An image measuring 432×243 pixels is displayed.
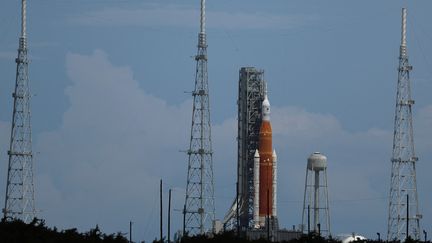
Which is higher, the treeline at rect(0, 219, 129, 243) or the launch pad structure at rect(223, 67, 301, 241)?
the launch pad structure at rect(223, 67, 301, 241)

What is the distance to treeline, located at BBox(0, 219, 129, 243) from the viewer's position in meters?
52.7

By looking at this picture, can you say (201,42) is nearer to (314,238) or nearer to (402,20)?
(402,20)

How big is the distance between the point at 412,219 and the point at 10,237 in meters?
69.6

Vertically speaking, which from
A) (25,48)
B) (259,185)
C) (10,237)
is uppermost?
(25,48)

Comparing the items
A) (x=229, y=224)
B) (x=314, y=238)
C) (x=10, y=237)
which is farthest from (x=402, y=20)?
(x=10, y=237)

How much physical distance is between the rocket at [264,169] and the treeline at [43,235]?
77659 millimetres

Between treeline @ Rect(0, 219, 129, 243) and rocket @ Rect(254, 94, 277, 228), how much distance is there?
3057 inches

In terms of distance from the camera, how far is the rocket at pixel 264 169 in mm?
135500

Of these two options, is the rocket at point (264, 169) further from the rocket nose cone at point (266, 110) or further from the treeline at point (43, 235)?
the treeline at point (43, 235)

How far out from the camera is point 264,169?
137 meters

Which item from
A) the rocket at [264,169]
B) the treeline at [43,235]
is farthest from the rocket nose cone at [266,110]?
the treeline at [43,235]

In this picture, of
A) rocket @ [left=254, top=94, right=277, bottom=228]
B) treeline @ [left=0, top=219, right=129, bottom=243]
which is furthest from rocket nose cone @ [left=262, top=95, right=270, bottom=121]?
treeline @ [left=0, top=219, right=129, bottom=243]

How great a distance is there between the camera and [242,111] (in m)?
138

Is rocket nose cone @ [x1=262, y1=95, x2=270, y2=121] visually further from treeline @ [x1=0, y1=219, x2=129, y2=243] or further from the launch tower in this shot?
treeline @ [x1=0, y1=219, x2=129, y2=243]
